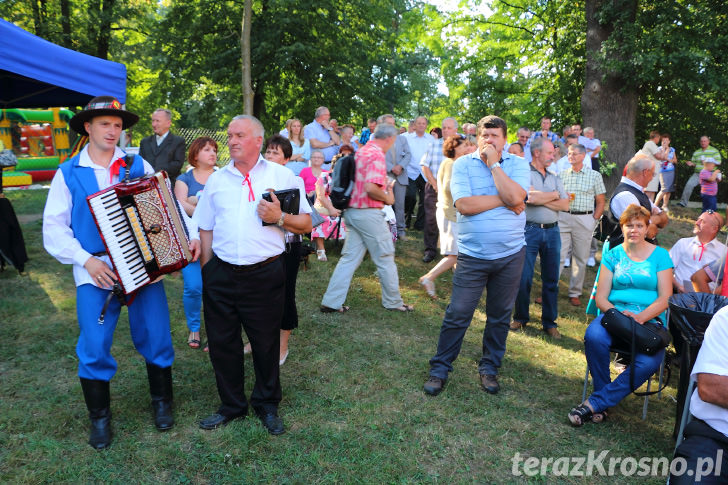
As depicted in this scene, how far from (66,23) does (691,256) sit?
1777 centimetres

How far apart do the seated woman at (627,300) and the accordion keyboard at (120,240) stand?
3.09 meters

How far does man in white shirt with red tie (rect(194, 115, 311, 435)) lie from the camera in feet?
10.2

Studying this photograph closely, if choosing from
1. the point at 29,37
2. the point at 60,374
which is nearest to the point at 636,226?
the point at 60,374

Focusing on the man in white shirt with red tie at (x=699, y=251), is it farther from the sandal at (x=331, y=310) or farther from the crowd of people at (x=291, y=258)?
the sandal at (x=331, y=310)

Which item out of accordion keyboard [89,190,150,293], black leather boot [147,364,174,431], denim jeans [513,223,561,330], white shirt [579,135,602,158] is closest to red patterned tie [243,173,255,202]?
accordion keyboard [89,190,150,293]

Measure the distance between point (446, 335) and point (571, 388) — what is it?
1208 mm

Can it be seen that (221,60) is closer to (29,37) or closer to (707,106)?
(29,37)

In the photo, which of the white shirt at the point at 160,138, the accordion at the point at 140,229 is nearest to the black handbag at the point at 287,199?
the accordion at the point at 140,229

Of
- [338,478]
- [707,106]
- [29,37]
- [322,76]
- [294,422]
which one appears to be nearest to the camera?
[338,478]

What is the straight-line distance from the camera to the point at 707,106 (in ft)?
50.3

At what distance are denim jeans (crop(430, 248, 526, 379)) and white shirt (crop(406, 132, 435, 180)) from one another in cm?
550

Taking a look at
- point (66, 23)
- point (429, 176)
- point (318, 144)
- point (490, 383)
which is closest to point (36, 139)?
point (66, 23)

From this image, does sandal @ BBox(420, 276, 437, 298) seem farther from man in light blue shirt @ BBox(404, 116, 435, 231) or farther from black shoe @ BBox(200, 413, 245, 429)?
black shoe @ BBox(200, 413, 245, 429)

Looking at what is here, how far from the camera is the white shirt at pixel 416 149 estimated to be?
30.6 ft
